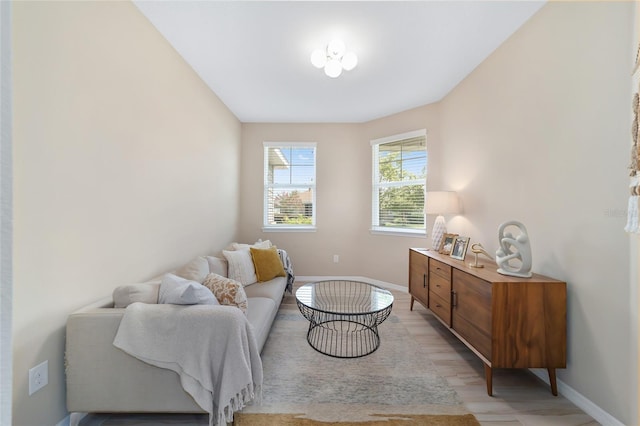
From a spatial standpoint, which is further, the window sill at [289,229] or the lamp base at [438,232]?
the window sill at [289,229]

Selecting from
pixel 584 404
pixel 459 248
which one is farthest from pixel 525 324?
pixel 459 248

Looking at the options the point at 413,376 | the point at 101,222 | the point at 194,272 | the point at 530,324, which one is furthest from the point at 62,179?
the point at 530,324

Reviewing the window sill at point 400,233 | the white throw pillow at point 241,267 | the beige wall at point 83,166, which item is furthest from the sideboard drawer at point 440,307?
the beige wall at point 83,166

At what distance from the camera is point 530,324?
1.57 meters

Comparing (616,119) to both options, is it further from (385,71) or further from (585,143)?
(385,71)

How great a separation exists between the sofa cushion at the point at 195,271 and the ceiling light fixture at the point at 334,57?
202cm

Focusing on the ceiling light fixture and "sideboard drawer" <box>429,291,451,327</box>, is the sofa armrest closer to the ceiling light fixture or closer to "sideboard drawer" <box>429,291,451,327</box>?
"sideboard drawer" <box>429,291,451,327</box>

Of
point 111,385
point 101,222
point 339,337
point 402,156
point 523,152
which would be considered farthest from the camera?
point 402,156

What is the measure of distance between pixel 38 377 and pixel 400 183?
149 inches

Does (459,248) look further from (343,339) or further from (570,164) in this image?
(343,339)

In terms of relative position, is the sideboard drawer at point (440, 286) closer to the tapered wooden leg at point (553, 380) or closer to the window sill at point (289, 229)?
the tapered wooden leg at point (553, 380)

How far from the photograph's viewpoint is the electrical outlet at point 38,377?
1.16m

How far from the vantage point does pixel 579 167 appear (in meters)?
1.57

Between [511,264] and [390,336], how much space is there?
121 cm
